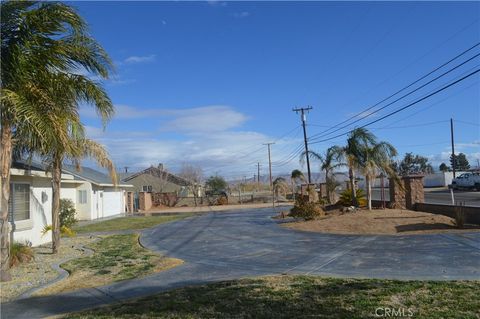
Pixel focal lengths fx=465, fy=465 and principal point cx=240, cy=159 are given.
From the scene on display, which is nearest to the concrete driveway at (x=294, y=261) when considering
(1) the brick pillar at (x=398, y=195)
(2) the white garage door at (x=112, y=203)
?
(1) the brick pillar at (x=398, y=195)

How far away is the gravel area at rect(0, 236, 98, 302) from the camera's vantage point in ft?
30.0

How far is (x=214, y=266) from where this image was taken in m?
10.7

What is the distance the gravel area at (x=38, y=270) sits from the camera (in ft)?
30.0

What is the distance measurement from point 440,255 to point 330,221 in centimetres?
786

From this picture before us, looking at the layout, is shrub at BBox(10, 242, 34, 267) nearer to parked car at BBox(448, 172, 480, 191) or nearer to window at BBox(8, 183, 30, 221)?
window at BBox(8, 183, 30, 221)

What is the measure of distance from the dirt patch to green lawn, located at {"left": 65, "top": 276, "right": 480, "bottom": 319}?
24.3 feet

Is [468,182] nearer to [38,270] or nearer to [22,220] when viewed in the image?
[22,220]

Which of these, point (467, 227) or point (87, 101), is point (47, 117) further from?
point (467, 227)

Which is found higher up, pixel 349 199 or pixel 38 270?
pixel 349 199

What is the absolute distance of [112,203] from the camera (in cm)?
3916

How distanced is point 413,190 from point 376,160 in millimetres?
2055

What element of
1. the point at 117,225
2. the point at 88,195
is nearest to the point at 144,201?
the point at 88,195

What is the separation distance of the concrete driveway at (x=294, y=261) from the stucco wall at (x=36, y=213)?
156 inches

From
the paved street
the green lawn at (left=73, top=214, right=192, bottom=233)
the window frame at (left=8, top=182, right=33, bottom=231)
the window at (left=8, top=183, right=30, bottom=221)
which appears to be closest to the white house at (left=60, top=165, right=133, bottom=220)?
the green lawn at (left=73, top=214, right=192, bottom=233)
